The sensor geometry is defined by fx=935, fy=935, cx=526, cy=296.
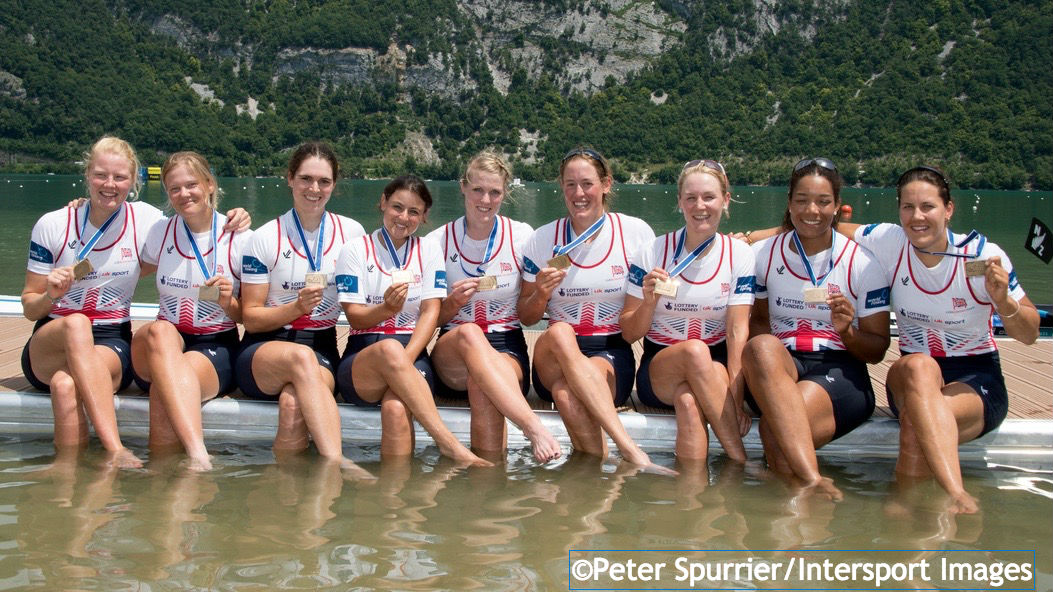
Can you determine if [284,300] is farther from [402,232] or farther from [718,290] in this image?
[718,290]

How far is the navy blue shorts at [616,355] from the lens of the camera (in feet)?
16.6

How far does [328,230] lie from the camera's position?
5188 mm

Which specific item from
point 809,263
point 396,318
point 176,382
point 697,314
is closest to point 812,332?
point 809,263

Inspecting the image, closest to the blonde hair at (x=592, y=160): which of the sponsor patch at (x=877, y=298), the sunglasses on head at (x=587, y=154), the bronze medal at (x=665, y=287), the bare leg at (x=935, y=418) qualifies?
the sunglasses on head at (x=587, y=154)

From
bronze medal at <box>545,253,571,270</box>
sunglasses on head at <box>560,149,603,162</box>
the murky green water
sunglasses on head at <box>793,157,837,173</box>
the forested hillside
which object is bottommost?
the murky green water

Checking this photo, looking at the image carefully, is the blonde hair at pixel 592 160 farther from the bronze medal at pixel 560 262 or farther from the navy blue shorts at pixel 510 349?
the navy blue shorts at pixel 510 349

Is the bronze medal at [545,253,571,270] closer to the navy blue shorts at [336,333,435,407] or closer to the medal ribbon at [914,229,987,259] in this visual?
the navy blue shorts at [336,333,435,407]

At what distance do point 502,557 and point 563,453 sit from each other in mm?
1441

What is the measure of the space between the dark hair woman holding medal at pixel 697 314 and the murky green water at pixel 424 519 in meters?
0.27

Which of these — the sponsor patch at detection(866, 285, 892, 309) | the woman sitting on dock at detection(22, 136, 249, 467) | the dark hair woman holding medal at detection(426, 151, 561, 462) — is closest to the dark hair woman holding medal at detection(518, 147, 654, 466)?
the dark hair woman holding medal at detection(426, 151, 561, 462)

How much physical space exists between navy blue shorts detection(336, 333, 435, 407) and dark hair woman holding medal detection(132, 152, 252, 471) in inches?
25.0

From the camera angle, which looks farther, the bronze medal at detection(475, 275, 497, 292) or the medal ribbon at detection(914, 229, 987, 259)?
the bronze medal at detection(475, 275, 497, 292)

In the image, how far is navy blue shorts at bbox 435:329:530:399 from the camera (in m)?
5.15

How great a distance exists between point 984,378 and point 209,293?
3.88 m
